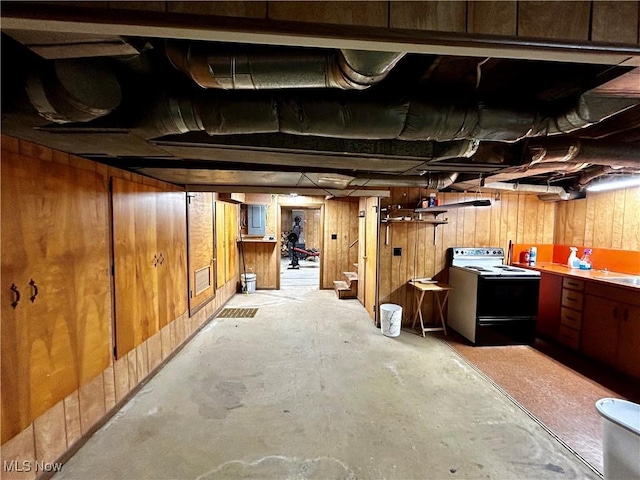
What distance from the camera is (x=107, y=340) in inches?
82.0

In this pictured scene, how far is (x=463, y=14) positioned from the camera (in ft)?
2.32

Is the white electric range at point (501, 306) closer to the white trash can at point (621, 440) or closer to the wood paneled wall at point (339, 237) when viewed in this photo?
the white trash can at point (621, 440)

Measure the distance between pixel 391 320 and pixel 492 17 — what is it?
3.42 metres

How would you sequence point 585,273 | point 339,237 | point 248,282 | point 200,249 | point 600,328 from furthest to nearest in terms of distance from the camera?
point 339,237 → point 248,282 → point 200,249 → point 585,273 → point 600,328

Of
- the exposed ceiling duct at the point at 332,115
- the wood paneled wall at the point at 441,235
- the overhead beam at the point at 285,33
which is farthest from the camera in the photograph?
the wood paneled wall at the point at 441,235

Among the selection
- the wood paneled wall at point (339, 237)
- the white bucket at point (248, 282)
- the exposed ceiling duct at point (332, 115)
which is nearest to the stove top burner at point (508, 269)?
the exposed ceiling duct at point (332, 115)

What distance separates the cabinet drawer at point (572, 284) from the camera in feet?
10.4

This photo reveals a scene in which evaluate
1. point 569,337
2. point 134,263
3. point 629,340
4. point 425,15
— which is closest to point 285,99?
point 425,15

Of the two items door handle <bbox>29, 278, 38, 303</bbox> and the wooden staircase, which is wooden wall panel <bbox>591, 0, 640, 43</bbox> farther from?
the wooden staircase

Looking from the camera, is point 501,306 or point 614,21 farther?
point 501,306

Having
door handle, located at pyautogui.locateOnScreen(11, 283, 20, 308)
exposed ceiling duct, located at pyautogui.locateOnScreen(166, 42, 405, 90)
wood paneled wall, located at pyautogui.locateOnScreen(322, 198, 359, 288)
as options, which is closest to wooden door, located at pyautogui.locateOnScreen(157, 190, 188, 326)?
door handle, located at pyautogui.locateOnScreen(11, 283, 20, 308)

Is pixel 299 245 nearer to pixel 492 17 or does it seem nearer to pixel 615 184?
pixel 615 184

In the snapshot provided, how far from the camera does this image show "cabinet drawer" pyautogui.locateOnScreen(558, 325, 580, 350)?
323 centimetres

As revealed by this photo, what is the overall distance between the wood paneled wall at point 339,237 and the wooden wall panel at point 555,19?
5.41 meters
